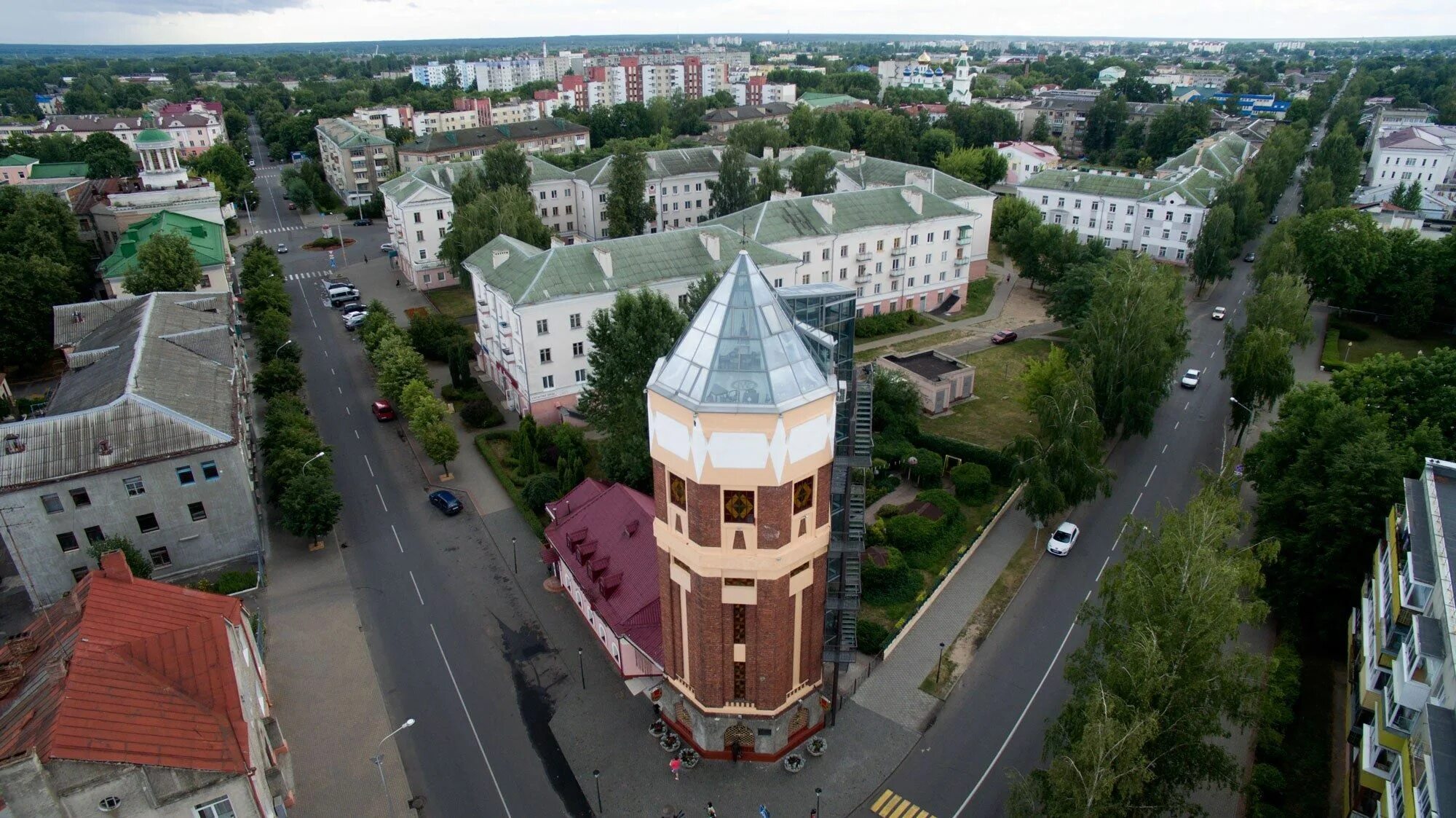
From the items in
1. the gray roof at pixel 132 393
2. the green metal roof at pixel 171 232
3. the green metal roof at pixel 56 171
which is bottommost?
the gray roof at pixel 132 393


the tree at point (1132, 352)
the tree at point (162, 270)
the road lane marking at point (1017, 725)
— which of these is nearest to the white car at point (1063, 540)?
the road lane marking at point (1017, 725)

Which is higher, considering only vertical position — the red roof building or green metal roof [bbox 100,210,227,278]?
green metal roof [bbox 100,210,227,278]

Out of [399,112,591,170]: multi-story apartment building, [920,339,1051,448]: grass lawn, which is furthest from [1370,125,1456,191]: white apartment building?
[399,112,591,170]: multi-story apartment building

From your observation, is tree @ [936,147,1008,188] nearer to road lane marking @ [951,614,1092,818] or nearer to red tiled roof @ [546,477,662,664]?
road lane marking @ [951,614,1092,818]

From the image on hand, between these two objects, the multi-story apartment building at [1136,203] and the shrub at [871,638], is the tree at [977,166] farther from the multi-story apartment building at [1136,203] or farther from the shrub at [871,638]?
the shrub at [871,638]

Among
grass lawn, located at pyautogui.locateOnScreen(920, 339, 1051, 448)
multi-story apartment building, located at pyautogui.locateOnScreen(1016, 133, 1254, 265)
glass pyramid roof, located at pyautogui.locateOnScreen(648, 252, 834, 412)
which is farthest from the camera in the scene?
multi-story apartment building, located at pyautogui.locateOnScreen(1016, 133, 1254, 265)

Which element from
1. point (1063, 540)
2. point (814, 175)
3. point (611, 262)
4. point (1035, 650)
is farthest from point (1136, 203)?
point (1035, 650)

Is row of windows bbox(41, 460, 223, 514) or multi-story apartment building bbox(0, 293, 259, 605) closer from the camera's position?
multi-story apartment building bbox(0, 293, 259, 605)

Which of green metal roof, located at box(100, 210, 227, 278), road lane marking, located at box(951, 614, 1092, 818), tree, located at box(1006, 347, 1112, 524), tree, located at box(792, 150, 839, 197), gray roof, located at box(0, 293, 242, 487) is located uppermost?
tree, located at box(792, 150, 839, 197)
